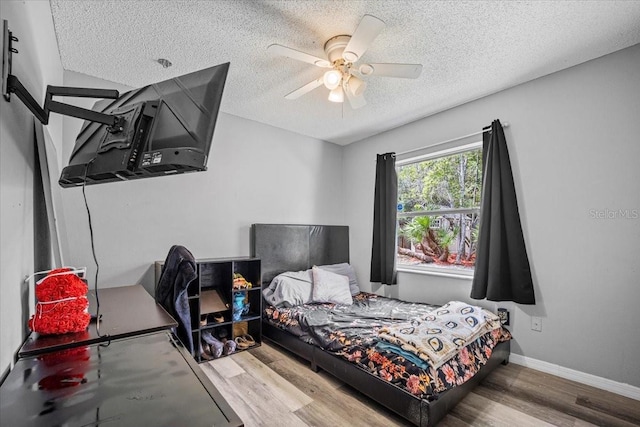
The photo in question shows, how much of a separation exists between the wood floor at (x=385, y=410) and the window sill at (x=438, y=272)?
88cm

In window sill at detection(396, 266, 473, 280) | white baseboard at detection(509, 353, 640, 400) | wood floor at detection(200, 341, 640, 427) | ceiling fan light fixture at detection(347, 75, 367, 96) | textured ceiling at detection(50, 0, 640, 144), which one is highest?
textured ceiling at detection(50, 0, 640, 144)

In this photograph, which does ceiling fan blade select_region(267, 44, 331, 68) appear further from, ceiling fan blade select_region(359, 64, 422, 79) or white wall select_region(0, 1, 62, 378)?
white wall select_region(0, 1, 62, 378)

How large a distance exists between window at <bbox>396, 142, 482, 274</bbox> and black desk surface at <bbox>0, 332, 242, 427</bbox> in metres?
3.09

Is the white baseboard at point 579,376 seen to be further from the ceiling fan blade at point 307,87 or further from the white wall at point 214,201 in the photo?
the ceiling fan blade at point 307,87

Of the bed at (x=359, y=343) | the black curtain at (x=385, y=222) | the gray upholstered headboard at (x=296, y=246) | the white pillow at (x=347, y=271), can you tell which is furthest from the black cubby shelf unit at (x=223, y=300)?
the black curtain at (x=385, y=222)

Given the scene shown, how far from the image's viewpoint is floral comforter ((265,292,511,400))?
6.39 feet

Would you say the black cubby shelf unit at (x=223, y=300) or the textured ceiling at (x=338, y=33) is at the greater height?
the textured ceiling at (x=338, y=33)

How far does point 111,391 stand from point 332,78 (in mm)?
2065

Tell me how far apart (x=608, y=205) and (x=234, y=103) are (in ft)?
11.2

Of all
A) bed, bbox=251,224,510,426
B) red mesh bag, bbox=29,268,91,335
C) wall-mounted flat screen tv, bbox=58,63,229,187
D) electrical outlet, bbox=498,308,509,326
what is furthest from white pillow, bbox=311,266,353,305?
wall-mounted flat screen tv, bbox=58,63,229,187

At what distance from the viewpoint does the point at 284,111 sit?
11.4ft

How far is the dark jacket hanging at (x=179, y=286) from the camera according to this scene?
2.41 m

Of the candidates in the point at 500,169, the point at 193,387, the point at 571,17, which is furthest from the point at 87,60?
the point at 500,169

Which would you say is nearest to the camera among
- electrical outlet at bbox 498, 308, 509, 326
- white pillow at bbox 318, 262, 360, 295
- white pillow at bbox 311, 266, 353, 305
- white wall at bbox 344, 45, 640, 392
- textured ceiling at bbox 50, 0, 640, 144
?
textured ceiling at bbox 50, 0, 640, 144
